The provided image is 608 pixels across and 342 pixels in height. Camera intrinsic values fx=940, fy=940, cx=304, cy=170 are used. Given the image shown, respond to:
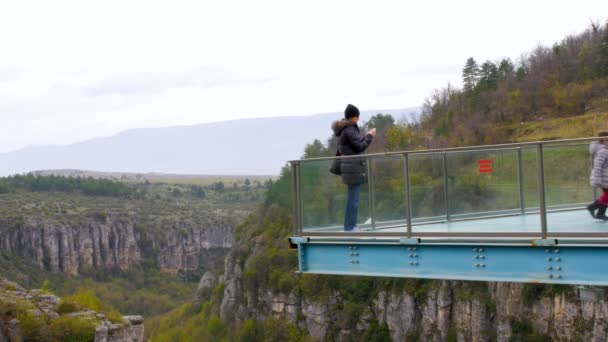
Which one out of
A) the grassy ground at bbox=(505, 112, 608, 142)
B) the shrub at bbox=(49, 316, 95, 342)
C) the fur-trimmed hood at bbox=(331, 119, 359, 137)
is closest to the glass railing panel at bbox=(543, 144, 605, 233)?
the fur-trimmed hood at bbox=(331, 119, 359, 137)

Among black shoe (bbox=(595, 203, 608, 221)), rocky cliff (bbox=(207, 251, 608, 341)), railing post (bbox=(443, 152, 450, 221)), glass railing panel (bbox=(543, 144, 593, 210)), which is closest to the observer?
glass railing panel (bbox=(543, 144, 593, 210))

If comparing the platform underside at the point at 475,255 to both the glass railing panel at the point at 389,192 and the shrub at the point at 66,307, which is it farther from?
the shrub at the point at 66,307

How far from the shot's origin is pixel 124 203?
631 ft

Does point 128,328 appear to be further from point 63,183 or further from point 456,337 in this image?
point 63,183

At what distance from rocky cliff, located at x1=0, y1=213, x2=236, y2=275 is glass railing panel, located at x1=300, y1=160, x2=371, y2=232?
146606mm

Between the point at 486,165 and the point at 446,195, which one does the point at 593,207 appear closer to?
the point at 486,165

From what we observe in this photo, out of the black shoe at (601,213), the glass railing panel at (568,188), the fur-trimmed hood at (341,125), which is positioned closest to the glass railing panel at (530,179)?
the glass railing panel at (568,188)

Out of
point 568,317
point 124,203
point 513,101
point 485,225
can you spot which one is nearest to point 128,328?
point 485,225

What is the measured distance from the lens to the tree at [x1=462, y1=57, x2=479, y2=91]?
A: 310 feet

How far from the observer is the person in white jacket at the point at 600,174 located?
434 inches

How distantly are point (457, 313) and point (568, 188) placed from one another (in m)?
63.6

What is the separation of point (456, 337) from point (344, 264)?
199 feet

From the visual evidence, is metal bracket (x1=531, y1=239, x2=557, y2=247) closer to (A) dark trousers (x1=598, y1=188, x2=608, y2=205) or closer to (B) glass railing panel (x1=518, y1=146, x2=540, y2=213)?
(B) glass railing panel (x1=518, y1=146, x2=540, y2=213)

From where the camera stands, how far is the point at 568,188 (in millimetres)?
11609
